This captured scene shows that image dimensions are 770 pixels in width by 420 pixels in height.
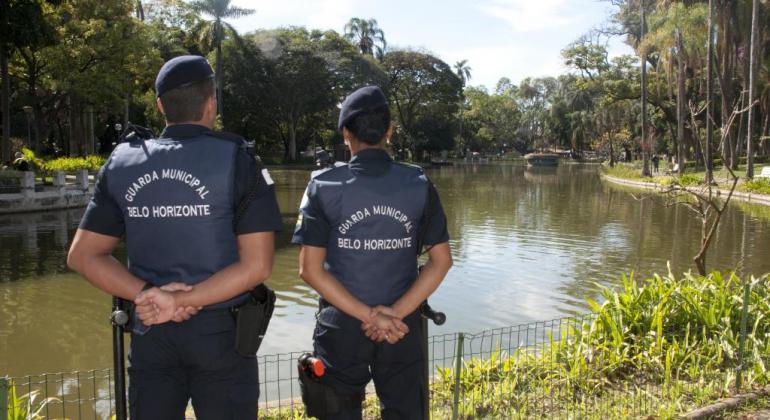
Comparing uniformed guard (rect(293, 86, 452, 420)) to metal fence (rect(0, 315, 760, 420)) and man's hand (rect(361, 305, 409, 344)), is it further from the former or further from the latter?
metal fence (rect(0, 315, 760, 420))

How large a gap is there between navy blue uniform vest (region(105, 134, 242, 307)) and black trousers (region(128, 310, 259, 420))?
7.3 inches

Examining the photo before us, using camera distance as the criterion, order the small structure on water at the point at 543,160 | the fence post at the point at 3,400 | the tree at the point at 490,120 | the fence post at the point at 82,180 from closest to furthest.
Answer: the fence post at the point at 3,400 → the fence post at the point at 82,180 → the small structure on water at the point at 543,160 → the tree at the point at 490,120

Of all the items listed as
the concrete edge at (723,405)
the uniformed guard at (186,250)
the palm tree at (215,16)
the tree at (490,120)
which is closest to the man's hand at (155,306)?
the uniformed guard at (186,250)

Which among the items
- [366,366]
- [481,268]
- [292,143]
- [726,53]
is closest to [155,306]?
[366,366]

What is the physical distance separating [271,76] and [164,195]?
54683mm

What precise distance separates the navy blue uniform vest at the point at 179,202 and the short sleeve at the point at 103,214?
4 centimetres

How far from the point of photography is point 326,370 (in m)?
2.81

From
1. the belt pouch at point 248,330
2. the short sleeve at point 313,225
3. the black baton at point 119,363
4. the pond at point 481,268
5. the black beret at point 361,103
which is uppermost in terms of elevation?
the black beret at point 361,103

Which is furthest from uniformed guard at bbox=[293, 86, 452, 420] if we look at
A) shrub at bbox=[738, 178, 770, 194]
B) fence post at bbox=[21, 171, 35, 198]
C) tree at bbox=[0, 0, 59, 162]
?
shrub at bbox=[738, 178, 770, 194]

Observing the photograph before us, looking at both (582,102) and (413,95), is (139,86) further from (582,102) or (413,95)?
(582,102)

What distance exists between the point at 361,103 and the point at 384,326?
0.94m

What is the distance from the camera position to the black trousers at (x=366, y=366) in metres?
2.77

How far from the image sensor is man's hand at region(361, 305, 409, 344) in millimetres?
2697

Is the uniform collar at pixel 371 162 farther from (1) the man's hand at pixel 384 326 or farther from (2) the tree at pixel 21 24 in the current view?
(2) the tree at pixel 21 24
